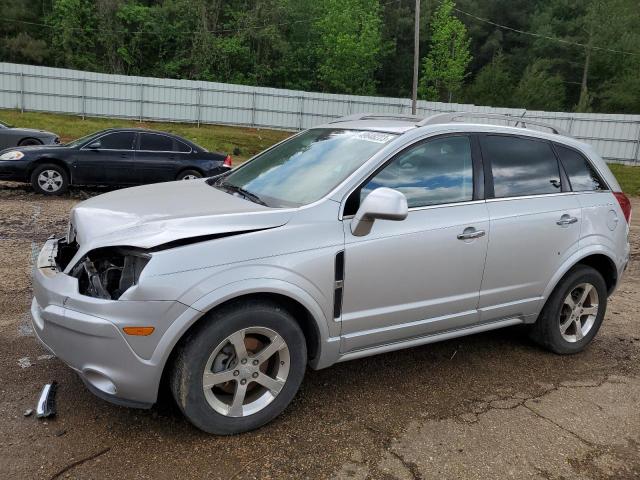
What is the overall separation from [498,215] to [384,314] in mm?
1122

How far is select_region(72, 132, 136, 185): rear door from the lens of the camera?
11062 mm

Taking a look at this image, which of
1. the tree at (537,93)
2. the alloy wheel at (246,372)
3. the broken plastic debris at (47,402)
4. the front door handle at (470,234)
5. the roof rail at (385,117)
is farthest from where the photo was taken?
the tree at (537,93)

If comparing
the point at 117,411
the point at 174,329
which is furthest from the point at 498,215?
the point at 117,411

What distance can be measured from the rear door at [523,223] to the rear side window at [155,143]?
9128 mm

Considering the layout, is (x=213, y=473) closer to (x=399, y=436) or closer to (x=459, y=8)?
(x=399, y=436)

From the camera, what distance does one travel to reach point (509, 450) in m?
3.15

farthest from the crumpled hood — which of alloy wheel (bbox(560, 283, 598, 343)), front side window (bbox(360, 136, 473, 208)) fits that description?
alloy wheel (bbox(560, 283, 598, 343))

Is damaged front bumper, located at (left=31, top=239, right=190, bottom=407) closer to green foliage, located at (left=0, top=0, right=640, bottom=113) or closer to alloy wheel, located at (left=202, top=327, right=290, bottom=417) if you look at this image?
alloy wheel, located at (left=202, top=327, right=290, bottom=417)

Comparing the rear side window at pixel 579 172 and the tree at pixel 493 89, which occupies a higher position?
the tree at pixel 493 89

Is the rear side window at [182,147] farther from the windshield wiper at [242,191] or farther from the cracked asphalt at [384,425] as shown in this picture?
the windshield wiper at [242,191]

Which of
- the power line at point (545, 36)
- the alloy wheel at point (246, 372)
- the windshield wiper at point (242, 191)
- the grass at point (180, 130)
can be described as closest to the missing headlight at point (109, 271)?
the alloy wheel at point (246, 372)

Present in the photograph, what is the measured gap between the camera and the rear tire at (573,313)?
4395mm

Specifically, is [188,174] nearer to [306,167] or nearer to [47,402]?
[306,167]

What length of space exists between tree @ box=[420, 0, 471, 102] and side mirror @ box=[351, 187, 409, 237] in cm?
4912
